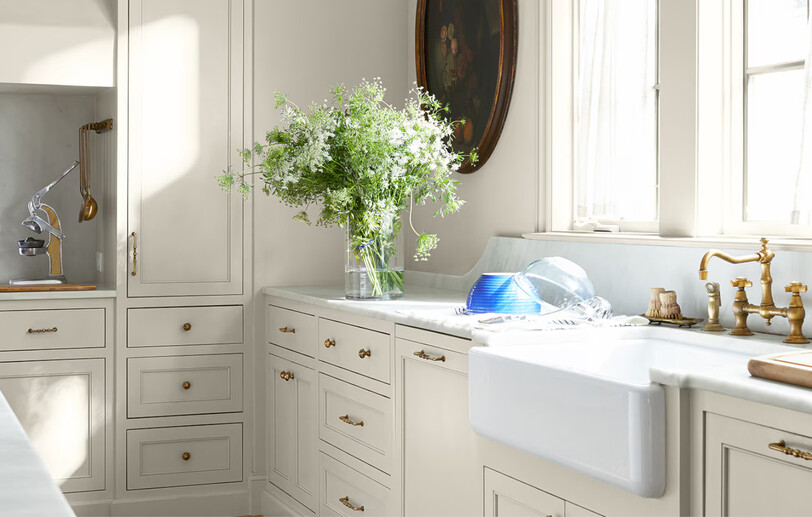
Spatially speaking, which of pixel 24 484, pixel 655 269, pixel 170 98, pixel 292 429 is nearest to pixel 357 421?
pixel 292 429

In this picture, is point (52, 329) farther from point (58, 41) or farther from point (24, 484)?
point (24, 484)

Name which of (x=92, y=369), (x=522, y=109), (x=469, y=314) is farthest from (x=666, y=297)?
(x=92, y=369)

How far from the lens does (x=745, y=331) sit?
2.06 m

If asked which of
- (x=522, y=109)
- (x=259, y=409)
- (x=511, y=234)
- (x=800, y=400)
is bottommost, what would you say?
(x=259, y=409)

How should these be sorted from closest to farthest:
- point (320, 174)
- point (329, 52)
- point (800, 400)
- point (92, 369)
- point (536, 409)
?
point (800, 400) < point (536, 409) < point (320, 174) < point (92, 369) < point (329, 52)

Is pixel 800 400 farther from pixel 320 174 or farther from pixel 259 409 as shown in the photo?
pixel 259 409

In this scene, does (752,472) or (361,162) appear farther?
(361,162)

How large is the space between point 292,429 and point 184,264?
77 cm

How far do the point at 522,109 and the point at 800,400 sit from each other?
196 centimetres

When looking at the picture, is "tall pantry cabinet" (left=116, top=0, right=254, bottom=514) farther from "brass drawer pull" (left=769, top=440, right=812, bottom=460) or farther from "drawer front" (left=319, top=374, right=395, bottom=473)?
"brass drawer pull" (left=769, top=440, right=812, bottom=460)

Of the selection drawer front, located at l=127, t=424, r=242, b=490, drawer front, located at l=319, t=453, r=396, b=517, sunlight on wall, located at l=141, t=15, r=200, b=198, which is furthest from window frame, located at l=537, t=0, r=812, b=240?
drawer front, located at l=127, t=424, r=242, b=490

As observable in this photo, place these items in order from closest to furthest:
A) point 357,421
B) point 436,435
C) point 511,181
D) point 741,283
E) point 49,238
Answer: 1. point 741,283
2. point 436,435
3. point 357,421
4. point 511,181
5. point 49,238

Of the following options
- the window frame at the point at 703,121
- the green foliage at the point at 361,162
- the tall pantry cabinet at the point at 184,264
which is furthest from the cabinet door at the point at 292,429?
the window frame at the point at 703,121

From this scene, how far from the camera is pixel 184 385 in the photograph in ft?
11.6
